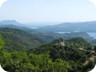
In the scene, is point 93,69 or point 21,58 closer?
point 93,69

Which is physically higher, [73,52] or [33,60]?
[33,60]

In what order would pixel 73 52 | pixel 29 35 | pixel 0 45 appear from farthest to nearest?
pixel 29 35 < pixel 73 52 < pixel 0 45

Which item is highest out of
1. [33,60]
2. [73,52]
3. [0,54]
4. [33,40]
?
[0,54]

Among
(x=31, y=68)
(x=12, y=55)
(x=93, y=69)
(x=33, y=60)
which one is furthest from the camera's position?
(x=33, y=60)

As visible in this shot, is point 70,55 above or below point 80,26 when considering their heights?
below

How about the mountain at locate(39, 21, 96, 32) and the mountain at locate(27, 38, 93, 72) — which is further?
the mountain at locate(27, 38, 93, 72)

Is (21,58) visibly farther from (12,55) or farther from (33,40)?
(33,40)

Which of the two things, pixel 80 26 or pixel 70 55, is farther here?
pixel 70 55

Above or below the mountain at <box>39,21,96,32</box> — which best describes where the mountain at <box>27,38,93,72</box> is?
below

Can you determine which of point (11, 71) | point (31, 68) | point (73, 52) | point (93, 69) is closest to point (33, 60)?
point (31, 68)

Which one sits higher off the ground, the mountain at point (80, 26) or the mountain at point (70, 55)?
the mountain at point (80, 26)

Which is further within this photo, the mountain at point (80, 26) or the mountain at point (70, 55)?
the mountain at point (70, 55)
